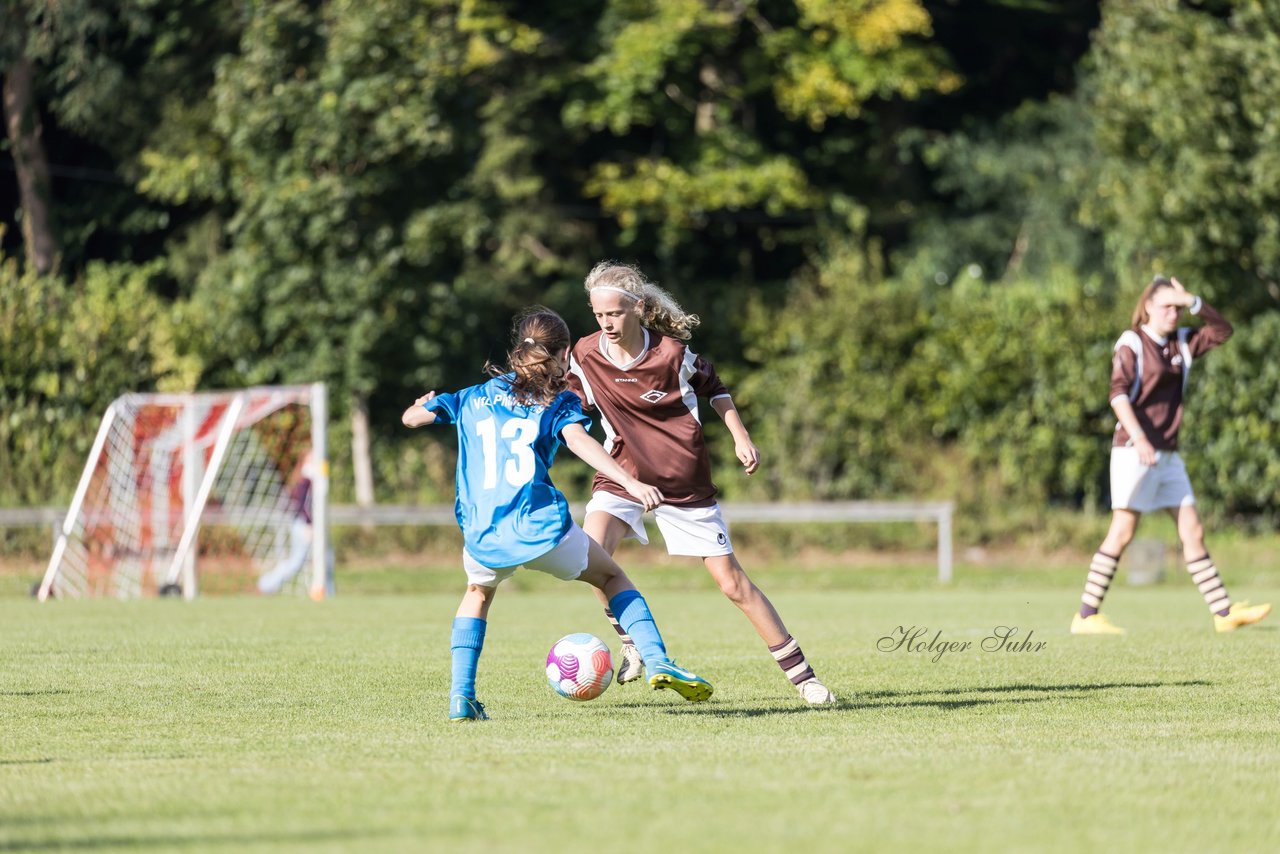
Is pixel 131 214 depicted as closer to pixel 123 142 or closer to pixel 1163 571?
pixel 123 142

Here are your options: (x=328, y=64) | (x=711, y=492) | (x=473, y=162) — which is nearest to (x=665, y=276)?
(x=473, y=162)

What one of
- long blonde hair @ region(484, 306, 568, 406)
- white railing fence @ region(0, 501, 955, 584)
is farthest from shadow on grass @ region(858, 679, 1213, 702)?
white railing fence @ region(0, 501, 955, 584)

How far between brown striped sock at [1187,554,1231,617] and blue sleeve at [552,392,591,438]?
19.9 ft

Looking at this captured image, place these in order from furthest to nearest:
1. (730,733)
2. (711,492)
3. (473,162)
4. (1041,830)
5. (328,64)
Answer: (473,162)
(328,64)
(711,492)
(730,733)
(1041,830)

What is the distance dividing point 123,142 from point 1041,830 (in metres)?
24.4

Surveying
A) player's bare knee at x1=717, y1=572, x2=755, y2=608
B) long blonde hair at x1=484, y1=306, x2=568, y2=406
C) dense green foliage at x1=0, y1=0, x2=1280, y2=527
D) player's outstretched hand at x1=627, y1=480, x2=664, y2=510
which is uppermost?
dense green foliage at x1=0, y1=0, x2=1280, y2=527

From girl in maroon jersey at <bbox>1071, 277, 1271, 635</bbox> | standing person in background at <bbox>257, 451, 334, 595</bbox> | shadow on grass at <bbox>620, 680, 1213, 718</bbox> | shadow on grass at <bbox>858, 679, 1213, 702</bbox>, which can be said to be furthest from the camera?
standing person in background at <bbox>257, 451, 334, 595</bbox>

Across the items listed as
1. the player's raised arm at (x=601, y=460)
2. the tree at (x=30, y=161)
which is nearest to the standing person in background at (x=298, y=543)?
the tree at (x=30, y=161)

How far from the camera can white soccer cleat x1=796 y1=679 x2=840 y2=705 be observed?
7520 millimetres

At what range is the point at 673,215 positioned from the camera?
2788cm

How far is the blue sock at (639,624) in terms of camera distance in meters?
7.22

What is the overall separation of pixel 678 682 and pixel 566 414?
1.18m

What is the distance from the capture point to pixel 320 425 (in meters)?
18.4

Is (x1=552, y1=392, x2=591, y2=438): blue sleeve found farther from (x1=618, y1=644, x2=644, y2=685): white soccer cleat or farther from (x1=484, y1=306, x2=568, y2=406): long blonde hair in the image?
(x1=618, y1=644, x2=644, y2=685): white soccer cleat
